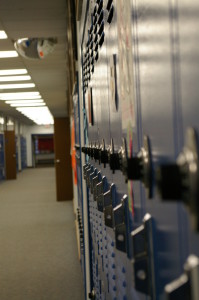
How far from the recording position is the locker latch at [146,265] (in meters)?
0.61

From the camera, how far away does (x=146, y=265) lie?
0.62 meters

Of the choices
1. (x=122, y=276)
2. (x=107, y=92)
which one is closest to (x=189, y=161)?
(x=122, y=276)

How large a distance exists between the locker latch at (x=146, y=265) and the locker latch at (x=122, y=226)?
0.75ft

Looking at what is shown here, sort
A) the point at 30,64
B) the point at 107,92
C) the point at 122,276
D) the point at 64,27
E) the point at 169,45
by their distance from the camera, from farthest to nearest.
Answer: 1. the point at 30,64
2. the point at 64,27
3. the point at 107,92
4. the point at 122,276
5. the point at 169,45

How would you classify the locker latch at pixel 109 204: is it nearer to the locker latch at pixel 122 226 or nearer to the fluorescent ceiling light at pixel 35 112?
the locker latch at pixel 122 226

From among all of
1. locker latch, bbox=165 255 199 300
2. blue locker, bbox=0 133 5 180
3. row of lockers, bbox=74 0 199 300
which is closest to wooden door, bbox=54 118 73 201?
blue locker, bbox=0 133 5 180

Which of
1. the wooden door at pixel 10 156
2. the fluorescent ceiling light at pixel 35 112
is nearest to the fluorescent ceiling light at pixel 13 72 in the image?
the fluorescent ceiling light at pixel 35 112

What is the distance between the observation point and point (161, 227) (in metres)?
0.56

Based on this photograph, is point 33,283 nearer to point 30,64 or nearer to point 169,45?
point 169,45

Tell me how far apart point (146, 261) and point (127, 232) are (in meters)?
0.25

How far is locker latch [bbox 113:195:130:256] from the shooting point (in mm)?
856

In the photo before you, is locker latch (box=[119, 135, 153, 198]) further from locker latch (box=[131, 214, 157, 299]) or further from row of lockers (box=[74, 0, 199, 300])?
locker latch (box=[131, 214, 157, 299])

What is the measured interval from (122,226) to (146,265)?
0.79 ft

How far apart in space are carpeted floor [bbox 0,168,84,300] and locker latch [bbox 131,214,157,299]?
3.27 metres
